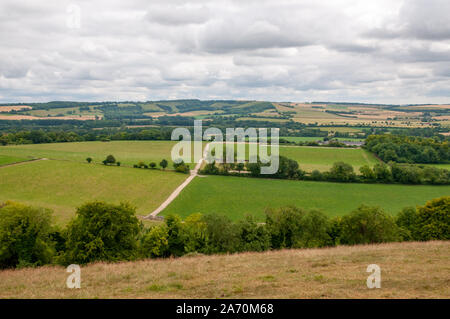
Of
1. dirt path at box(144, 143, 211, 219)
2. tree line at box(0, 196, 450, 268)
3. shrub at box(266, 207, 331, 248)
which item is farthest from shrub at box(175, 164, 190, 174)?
shrub at box(266, 207, 331, 248)

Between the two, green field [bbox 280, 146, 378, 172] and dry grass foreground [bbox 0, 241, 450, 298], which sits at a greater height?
green field [bbox 280, 146, 378, 172]

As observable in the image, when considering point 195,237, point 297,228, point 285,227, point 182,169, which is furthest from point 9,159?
point 297,228

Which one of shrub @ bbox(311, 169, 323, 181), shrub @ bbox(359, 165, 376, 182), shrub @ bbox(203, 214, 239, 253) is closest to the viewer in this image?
shrub @ bbox(203, 214, 239, 253)

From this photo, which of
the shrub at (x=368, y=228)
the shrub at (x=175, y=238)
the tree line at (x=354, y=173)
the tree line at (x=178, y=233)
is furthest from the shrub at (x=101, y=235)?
the tree line at (x=354, y=173)

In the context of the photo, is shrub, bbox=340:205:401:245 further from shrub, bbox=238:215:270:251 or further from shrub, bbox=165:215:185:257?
shrub, bbox=165:215:185:257

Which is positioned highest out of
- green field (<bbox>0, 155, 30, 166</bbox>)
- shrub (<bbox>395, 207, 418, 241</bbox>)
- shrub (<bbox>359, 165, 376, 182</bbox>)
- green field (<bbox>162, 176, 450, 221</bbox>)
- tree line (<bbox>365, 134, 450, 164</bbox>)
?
tree line (<bbox>365, 134, 450, 164</bbox>)

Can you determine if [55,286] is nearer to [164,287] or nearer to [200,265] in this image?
[164,287]
